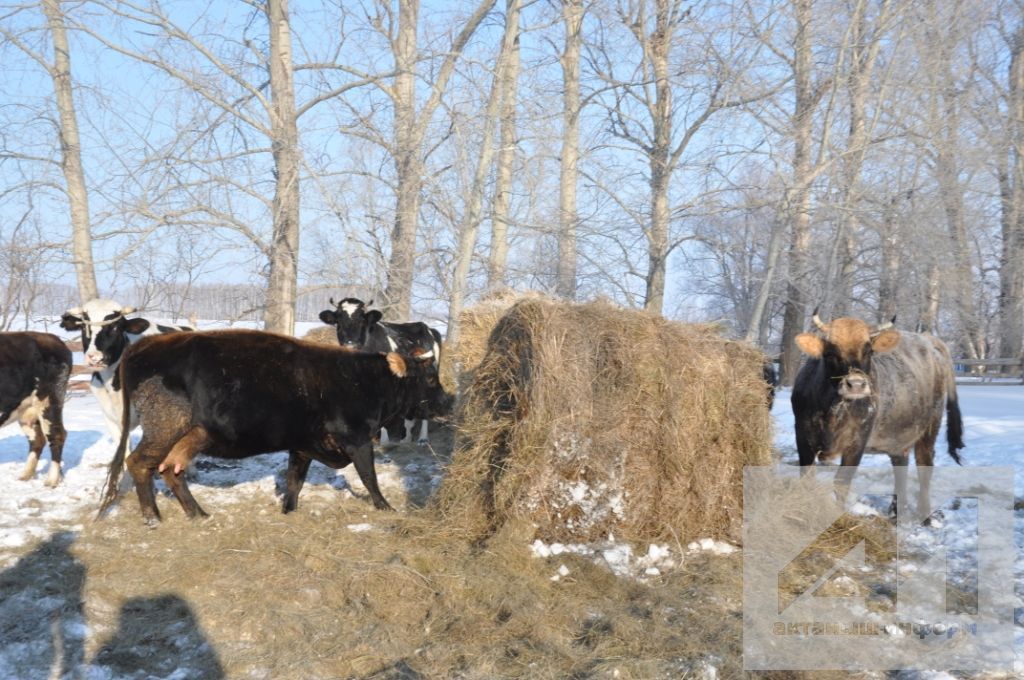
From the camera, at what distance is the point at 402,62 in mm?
13867

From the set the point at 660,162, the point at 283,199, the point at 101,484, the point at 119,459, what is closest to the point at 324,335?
the point at 283,199

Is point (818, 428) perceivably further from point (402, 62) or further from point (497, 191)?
point (402, 62)

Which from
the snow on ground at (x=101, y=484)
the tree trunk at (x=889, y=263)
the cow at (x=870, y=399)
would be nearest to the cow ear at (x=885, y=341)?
the cow at (x=870, y=399)

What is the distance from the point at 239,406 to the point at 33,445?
11.1ft

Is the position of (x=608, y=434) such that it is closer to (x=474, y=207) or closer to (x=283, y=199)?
(x=474, y=207)

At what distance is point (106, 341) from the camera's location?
8.16 m

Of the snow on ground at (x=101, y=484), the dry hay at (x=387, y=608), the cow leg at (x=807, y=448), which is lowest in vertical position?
the dry hay at (x=387, y=608)

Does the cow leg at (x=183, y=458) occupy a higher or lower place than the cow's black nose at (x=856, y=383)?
lower

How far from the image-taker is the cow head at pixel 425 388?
25.9 ft

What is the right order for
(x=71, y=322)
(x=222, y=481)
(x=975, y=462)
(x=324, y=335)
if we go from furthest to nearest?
(x=324, y=335)
(x=975, y=462)
(x=71, y=322)
(x=222, y=481)

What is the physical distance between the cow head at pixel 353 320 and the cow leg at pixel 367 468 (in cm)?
383

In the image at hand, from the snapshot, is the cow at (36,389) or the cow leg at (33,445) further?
the cow leg at (33,445)

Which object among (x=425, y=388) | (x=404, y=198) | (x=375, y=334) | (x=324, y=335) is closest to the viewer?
(x=425, y=388)

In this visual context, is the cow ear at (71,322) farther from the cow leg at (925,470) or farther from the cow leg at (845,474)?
the cow leg at (925,470)
